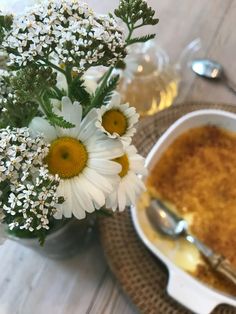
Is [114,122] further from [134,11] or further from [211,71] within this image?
[211,71]

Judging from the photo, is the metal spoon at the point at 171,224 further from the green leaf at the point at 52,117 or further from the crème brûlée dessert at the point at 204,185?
the green leaf at the point at 52,117

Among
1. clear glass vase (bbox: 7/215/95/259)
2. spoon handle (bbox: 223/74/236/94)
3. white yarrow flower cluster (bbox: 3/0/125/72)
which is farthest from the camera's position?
spoon handle (bbox: 223/74/236/94)

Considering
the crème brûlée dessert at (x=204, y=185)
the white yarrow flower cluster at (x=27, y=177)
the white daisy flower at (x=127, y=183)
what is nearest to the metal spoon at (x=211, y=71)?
the crème brûlée dessert at (x=204, y=185)

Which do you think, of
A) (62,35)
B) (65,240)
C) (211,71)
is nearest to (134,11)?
(62,35)

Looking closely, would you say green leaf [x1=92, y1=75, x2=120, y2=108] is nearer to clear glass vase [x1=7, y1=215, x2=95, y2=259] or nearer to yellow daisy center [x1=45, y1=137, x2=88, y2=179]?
yellow daisy center [x1=45, y1=137, x2=88, y2=179]

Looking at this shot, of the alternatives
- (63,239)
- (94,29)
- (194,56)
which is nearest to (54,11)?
(94,29)

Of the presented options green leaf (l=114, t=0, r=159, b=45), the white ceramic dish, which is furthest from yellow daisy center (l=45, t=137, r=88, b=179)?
the white ceramic dish
